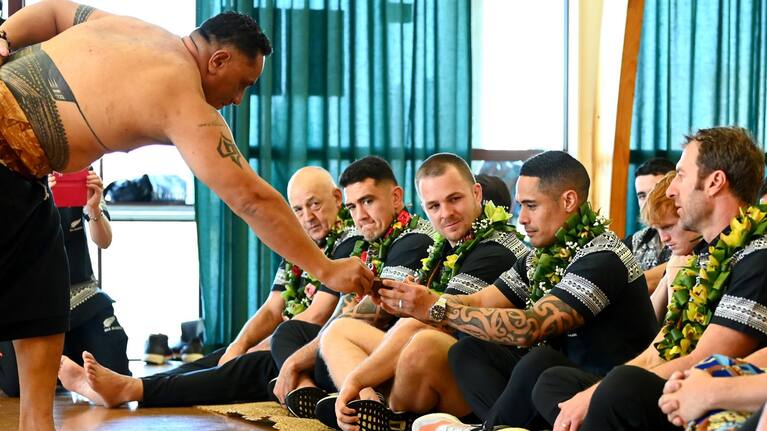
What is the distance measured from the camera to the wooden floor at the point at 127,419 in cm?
397

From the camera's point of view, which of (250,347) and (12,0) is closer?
(250,347)

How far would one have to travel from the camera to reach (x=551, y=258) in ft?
11.1

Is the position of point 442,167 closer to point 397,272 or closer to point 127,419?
point 397,272

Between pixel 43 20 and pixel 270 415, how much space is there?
1.81 metres

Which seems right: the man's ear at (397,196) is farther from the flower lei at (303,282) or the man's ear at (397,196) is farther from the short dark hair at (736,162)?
the short dark hair at (736,162)

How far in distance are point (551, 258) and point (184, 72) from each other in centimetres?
129

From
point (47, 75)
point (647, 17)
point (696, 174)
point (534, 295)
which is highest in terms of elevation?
point (647, 17)

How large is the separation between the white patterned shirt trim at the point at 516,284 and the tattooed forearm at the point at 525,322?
0.26 metres

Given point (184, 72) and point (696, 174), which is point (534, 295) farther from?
point (184, 72)

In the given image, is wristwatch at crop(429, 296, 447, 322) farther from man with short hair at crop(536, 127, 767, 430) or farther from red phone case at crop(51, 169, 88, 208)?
red phone case at crop(51, 169, 88, 208)

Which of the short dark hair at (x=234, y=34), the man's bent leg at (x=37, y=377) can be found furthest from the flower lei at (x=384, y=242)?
the man's bent leg at (x=37, y=377)

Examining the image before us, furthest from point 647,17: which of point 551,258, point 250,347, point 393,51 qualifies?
point 551,258

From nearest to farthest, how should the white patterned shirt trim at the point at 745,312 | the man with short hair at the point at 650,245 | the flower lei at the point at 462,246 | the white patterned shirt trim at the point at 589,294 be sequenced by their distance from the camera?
the white patterned shirt trim at the point at 745,312 < the white patterned shirt trim at the point at 589,294 < the flower lei at the point at 462,246 < the man with short hair at the point at 650,245

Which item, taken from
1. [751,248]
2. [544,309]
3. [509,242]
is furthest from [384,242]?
[751,248]
